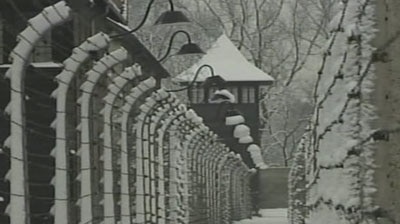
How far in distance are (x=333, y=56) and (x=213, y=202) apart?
13.2 meters

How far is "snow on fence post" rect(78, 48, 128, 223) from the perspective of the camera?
4.22 m

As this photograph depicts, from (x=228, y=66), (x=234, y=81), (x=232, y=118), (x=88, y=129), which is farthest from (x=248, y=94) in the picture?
(x=88, y=129)

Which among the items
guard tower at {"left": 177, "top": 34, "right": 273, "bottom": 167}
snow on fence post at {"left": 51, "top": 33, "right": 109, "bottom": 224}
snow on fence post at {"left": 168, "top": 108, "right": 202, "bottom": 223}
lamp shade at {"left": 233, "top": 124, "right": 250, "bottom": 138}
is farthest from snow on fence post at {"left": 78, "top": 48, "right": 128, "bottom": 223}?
guard tower at {"left": 177, "top": 34, "right": 273, "bottom": 167}

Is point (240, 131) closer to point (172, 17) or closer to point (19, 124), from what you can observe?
point (172, 17)

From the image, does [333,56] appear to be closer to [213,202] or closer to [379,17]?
[379,17]

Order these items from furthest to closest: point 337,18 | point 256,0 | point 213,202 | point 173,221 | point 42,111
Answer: point 256,0, point 213,202, point 42,111, point 173,221, point 337,18

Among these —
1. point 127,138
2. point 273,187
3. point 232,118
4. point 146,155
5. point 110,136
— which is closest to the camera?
point 110,136

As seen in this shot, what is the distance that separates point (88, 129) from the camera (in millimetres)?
4266

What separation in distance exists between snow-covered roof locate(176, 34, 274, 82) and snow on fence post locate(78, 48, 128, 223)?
31158 mm

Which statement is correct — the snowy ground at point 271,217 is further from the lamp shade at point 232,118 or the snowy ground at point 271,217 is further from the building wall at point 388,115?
the building wall at point 388,115

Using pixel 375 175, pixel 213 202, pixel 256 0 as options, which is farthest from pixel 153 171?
pixel 256 0

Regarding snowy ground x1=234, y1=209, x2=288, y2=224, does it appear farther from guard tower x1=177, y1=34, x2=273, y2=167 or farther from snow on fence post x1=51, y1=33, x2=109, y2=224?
snow on fence post x1=51, y1=33, x2=109, y2=224

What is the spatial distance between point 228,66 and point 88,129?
33656 millimetres

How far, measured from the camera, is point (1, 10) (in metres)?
9.49
